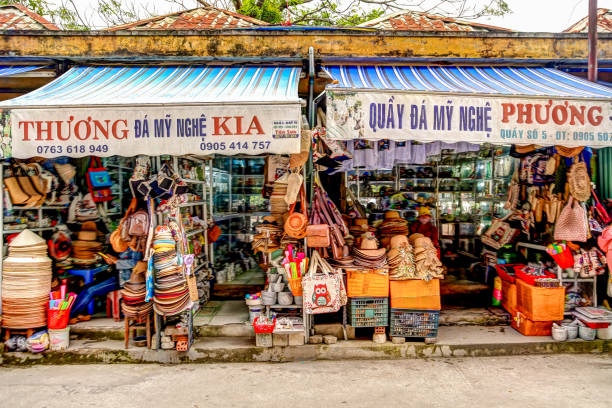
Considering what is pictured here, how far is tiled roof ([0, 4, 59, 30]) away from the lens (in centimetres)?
786

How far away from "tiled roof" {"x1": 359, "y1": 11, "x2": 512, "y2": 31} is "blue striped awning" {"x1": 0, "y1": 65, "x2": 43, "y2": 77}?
5.93 metres

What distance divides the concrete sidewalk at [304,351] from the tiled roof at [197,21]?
6022mm

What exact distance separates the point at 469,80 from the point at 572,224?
2.55 m

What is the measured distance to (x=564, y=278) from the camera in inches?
235

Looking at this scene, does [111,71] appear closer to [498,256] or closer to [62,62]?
[62,62]

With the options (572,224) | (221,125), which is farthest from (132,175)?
(572,224)

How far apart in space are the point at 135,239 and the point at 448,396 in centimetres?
429

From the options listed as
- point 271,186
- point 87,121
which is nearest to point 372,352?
point 271,186

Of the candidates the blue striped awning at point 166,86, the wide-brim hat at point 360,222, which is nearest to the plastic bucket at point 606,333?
the wide-brim hat at point 360,222

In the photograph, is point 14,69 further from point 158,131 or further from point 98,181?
point 158,131

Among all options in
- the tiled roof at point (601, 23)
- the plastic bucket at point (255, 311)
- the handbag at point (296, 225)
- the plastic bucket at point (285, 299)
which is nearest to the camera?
the handbag at point (296, 225)

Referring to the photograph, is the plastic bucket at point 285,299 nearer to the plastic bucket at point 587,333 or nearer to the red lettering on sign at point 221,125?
the red lettering on sign at point 221,125

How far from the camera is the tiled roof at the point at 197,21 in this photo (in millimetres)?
8008

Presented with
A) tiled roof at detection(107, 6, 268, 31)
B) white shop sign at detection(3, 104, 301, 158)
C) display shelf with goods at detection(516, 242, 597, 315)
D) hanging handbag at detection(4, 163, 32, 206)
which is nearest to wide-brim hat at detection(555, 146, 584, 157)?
display shelf with goods at detection(516, 242, 597, 315)
